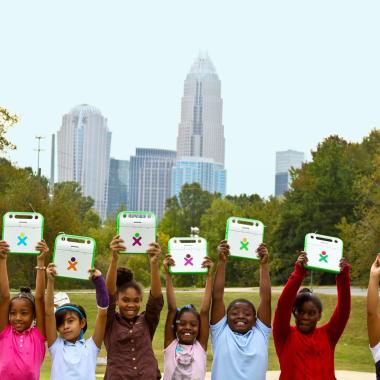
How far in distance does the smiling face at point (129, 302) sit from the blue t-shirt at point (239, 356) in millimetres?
752

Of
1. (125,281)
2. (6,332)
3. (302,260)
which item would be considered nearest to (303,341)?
(302,260)

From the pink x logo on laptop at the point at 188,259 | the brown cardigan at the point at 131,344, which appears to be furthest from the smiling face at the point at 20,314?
the pink x logo on laptop at the point at 188,259

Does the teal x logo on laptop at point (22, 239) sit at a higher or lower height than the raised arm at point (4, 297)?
higher

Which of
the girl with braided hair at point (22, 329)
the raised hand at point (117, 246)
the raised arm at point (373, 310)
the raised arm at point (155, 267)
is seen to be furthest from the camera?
the raised arm at point (155, 267)

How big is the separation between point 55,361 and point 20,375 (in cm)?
31

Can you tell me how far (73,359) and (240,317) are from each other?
1.44 meters

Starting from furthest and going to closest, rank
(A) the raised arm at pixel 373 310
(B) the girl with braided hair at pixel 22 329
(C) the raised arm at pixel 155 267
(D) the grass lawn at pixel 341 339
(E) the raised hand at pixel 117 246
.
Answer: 1. (D) the grass lawn at pixel 341 339
2. (C) the raised arm at pixel 155 267
3. (E) the raised hand at pixel 117 246
4. (B) the girl with braided hair at pixel 22 329
5. (A) the raised arm at pixel 373 310

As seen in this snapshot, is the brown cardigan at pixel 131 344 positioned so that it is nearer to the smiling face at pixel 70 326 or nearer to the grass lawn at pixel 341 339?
the smiling face at pixel 70 326

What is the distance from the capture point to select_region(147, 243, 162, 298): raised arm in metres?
8.80

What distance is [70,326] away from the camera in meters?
8.70

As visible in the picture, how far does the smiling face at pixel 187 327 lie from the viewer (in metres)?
8.84

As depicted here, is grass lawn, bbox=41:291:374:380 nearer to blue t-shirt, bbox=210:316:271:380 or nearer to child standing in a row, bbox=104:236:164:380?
child standing in a row, bbox=104:236:164:380

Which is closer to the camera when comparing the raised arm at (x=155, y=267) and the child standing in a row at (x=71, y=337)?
the child standing in a row at (x=71, y=337)

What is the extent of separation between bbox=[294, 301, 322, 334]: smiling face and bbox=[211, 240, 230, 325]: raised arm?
66cm
